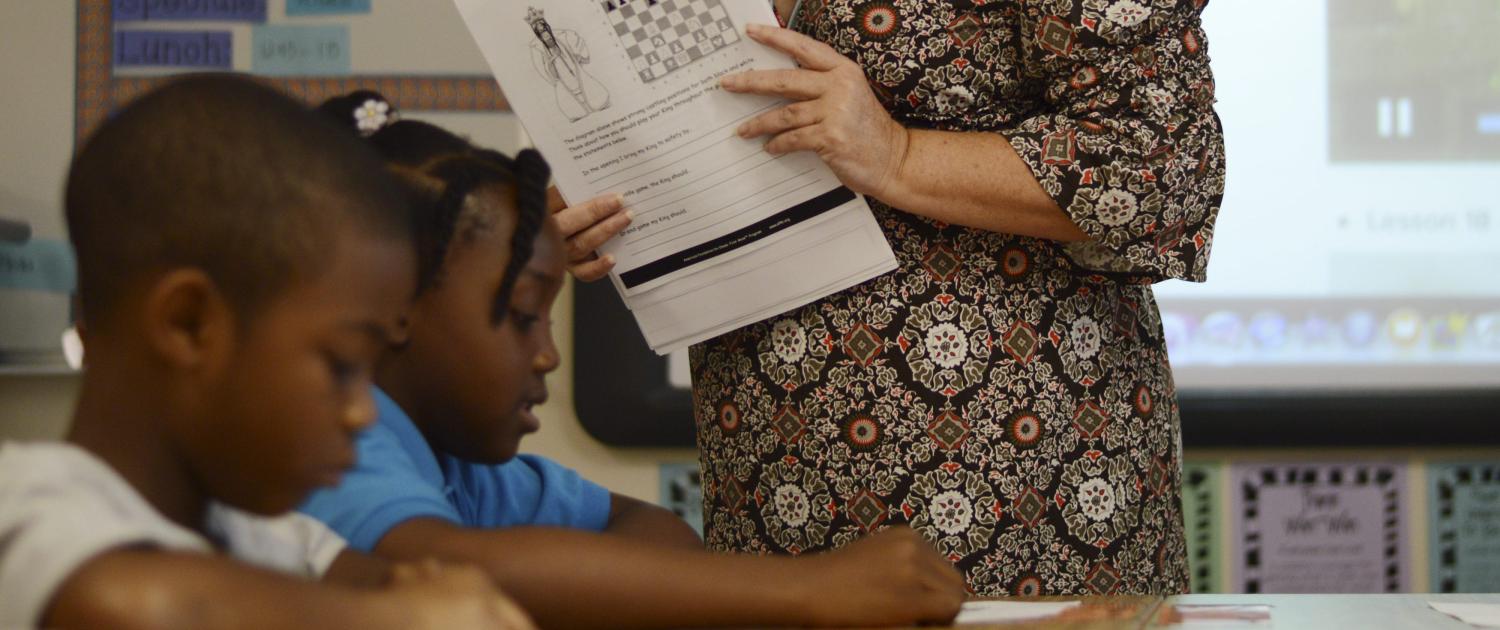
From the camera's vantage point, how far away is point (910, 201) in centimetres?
109

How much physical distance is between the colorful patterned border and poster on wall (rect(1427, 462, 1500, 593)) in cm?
162

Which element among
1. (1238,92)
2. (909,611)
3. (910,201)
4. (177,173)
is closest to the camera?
(177,173)

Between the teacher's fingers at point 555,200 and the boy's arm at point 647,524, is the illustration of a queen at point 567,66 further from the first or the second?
the boy's arm at point 647,524

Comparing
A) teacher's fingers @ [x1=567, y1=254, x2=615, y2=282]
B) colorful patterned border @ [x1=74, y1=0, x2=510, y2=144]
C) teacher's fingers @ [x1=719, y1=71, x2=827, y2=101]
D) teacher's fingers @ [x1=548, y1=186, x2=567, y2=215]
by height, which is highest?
colorful patterned border @ [x1=74, y1=0, x2=510, y2=144]

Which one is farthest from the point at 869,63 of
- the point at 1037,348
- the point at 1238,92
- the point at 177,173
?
the point at 1238,92

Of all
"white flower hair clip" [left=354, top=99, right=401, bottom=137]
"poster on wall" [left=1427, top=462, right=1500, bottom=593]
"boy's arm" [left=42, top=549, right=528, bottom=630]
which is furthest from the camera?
"poster on wall" [left=1427, top=462, right=1500, bottom=593]

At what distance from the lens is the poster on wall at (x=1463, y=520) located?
217 cm

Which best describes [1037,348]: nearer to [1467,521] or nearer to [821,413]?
[821,413]

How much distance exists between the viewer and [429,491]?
813 millimetres

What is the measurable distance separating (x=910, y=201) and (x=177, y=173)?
0.62 metres

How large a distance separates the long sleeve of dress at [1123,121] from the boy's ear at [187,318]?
674mm

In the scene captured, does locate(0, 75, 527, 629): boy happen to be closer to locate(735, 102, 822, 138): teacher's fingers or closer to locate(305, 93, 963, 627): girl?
locate(305, 93, 963, 627): girl

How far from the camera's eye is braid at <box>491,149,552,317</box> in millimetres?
911

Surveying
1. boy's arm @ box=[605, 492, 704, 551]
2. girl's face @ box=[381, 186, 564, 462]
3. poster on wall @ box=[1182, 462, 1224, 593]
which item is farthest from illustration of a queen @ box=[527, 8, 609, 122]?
poster on wall @ box=[1182, 462, 1224, 593]
